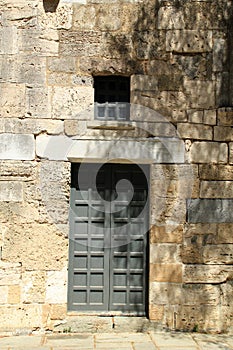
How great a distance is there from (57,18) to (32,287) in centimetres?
310

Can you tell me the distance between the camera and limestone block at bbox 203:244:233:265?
5309 mm

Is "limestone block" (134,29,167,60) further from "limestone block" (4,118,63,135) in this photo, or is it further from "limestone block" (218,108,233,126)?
"limestone block" (4,118,63,135)

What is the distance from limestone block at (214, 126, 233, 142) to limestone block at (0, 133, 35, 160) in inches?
84.6

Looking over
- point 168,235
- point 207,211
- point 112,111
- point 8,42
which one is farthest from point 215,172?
point 8,42

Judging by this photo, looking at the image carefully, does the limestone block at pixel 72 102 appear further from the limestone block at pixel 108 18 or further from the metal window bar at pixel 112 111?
the limestone block at pixel 108 18

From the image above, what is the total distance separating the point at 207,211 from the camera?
536 centimetres

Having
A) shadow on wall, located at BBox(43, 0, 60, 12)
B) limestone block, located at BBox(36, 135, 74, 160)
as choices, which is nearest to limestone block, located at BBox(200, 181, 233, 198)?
limestone block, located at BBox(36, 135, 74, 160)

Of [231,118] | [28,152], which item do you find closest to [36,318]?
[28,152]

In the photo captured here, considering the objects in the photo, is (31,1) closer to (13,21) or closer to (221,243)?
(13,21)

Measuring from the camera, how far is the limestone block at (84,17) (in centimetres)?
536

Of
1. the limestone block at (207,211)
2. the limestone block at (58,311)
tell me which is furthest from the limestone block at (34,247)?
the limestone block at (207,211)

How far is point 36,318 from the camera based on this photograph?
516 centimetres

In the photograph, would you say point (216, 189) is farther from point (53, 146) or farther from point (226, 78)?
point (53, 146)

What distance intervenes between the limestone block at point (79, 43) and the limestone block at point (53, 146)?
39.6 inches
